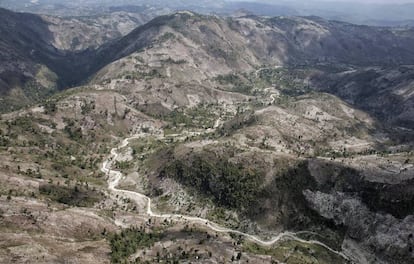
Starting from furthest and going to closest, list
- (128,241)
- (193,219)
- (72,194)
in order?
(72,194) → (193,219) → (128,241)

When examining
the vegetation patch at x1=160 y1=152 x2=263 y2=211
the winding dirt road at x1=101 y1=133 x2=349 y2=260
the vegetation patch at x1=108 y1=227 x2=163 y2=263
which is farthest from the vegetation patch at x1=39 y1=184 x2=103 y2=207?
the vegetation patch at x1=160 y1=152 x2=263 y2=211

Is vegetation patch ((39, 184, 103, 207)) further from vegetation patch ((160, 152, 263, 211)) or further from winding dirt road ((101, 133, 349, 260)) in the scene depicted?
vegetation patch ((160, 152, 263, 211))

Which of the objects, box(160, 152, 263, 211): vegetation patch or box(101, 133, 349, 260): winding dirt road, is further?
box(160, 152, 263, 211): vegetation patch

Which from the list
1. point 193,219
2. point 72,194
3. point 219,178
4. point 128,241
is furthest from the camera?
point 219,178

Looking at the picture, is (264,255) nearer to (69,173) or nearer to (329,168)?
(329,168)

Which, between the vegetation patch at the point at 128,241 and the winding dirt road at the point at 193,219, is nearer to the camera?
the vegetation patch at the point at 128,241

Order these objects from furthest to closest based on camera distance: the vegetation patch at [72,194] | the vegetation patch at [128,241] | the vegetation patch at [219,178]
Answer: the vegetation patch at [219,178] → the vegetation patch at [72,194] → the vegetation patch at [128,241]

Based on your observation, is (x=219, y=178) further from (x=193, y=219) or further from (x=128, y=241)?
(x=128, y=241)

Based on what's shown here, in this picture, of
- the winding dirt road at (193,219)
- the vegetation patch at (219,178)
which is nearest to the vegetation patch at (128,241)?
the winding dirt road at (193,219)

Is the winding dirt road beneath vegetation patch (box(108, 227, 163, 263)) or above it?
beneath

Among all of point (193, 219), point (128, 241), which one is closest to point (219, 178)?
point (193, 219)

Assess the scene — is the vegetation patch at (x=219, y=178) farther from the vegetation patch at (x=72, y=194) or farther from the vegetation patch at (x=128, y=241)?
the vegetation patch at (x=128, y=241)
